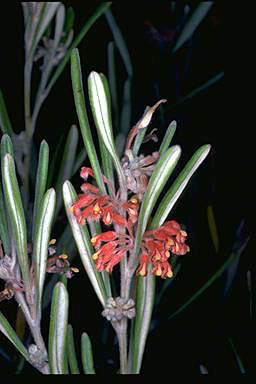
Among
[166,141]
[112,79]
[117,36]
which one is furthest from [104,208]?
[117,36]

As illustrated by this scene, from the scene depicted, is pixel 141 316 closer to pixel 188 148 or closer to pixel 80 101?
pixel 80 101

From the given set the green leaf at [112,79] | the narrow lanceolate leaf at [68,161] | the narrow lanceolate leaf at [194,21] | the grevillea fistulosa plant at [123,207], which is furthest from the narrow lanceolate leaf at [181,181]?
the narrow lanceolate leaf at [194,21]

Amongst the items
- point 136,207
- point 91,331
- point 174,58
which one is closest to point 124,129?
point 174,58

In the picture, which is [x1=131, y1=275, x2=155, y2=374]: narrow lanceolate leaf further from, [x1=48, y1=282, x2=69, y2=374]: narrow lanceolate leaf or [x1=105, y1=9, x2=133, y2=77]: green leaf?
[x1=105, y1=9, x2=133, y2=77]: green leaf

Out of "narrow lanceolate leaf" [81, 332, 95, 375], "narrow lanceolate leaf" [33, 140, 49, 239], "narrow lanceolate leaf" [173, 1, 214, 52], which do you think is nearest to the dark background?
"narrow lanceolate leaf" [173, 1, 214, 52]

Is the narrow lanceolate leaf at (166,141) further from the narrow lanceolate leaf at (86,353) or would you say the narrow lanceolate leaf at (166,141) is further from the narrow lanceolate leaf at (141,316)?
the narrow lanceolate leaf at (86,353)

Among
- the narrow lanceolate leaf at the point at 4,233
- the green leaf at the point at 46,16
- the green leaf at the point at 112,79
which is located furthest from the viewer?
the green leaf at the point at 112,79
